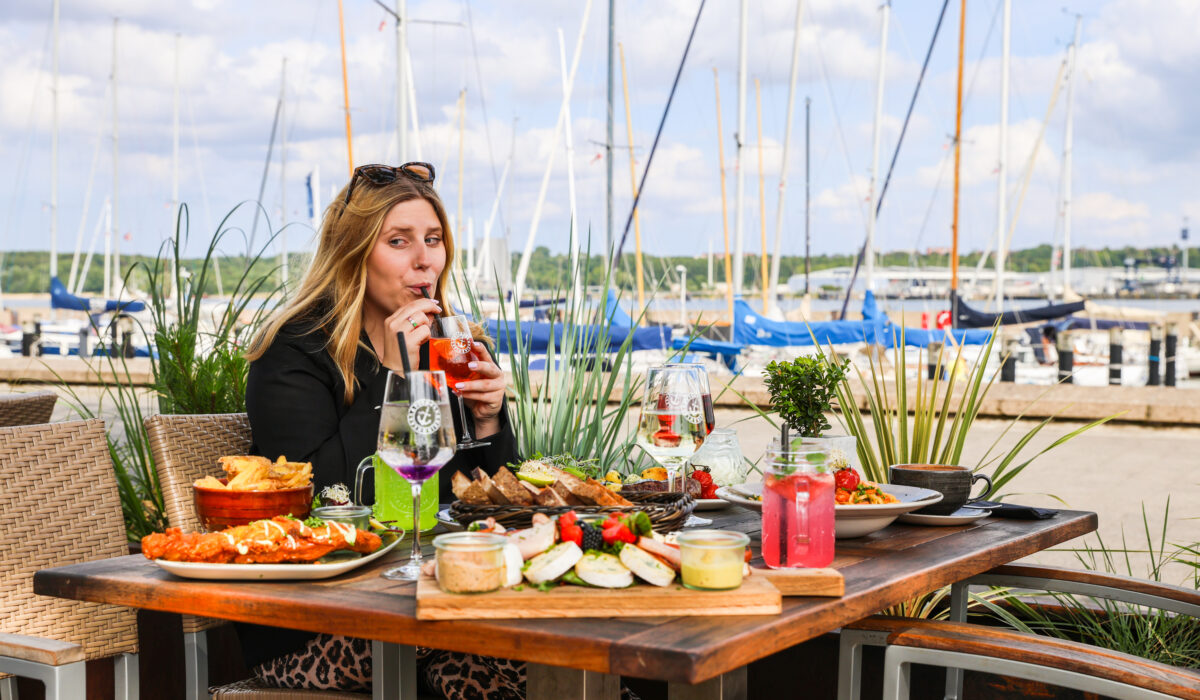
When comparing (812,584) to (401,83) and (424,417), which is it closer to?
(424,417)

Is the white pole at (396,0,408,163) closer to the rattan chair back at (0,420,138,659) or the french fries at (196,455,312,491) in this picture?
the rattan chair back at (0,420,138,659)

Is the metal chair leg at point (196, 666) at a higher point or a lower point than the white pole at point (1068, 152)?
lower

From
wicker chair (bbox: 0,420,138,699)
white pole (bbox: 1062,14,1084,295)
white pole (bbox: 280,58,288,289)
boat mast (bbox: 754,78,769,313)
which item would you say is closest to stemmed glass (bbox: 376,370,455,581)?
wicker chair (bbox: 0,420,138,699)

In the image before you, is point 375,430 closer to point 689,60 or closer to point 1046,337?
point 689,60

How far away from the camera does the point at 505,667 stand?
211cm

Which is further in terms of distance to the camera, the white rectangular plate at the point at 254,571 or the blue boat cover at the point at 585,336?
the blue boat cover at the point at 585,336

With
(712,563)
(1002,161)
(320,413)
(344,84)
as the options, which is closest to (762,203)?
(1002,161)

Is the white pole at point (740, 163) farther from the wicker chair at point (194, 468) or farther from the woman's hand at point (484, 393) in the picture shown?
the wicker chair at point (194, 468)

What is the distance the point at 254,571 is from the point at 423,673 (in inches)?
24.3

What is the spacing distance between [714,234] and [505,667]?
18250mm

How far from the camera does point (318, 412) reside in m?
2.58

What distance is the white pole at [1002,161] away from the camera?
19922 millimetres

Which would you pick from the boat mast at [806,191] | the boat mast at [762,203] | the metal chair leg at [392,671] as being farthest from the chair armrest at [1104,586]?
the boat mast at [806,191]

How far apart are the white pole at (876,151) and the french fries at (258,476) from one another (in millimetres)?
19019
